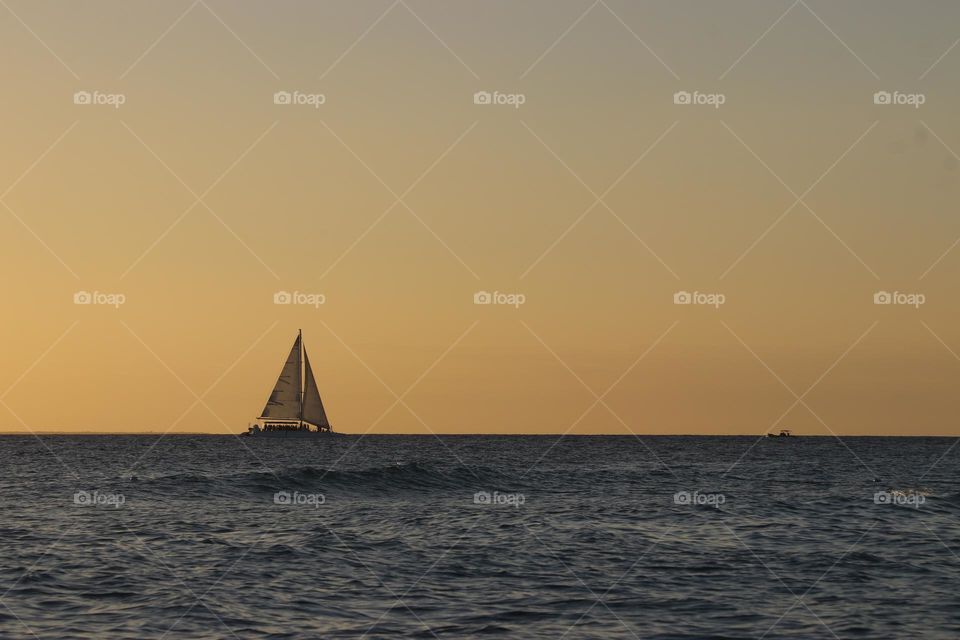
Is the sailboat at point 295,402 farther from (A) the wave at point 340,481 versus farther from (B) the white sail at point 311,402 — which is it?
(A) the wave at point 340,481

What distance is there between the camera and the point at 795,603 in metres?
25.5

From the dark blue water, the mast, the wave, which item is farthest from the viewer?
the mast

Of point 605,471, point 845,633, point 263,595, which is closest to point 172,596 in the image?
point 263,595

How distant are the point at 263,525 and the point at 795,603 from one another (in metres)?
21.5

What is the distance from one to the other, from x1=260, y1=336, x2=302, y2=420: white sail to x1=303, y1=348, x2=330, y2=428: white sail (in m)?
1.35

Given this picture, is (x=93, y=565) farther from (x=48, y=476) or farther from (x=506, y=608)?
(x=48, y=476)

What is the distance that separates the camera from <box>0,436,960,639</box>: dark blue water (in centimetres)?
2292

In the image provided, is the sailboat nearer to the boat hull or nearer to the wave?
the boat hull

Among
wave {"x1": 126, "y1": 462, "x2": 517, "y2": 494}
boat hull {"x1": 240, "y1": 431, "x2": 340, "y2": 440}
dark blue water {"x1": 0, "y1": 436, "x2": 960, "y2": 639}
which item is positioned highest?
boat hull {"x1": 240, "y1": 431, "x2": 340, "y2": 440}

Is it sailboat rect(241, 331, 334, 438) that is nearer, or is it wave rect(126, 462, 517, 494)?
wave rect(126, 462, 517, 494)

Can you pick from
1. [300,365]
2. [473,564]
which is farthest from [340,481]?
[300,365]

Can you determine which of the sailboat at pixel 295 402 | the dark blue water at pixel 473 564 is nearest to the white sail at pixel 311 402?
the sailboat at pixel 295 402

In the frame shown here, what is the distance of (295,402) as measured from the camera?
155125 mm

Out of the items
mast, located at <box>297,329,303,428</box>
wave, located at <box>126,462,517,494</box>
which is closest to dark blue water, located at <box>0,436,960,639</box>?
wave, located at <box>126,462,517,494</box>
